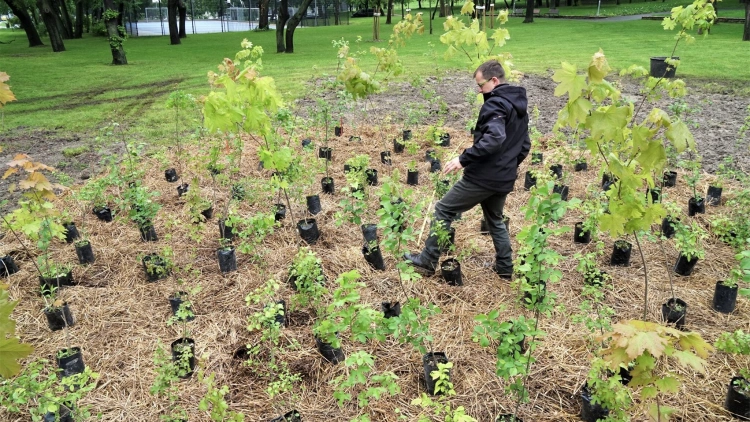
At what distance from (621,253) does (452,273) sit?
1422 mm

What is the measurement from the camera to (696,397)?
2.69 m

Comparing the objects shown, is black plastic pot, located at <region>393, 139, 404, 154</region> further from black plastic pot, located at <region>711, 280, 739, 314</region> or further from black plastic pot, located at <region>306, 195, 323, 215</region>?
black plastic pot, located at <region>711, 280, 739, 314</region>

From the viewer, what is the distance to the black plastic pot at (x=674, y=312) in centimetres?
326

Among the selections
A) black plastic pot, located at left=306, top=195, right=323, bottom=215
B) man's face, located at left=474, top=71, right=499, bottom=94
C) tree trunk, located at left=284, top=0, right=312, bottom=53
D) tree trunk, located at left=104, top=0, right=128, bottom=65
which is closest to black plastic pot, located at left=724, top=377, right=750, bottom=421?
man's face, located at left=474, top=71, right=499, bottom=94

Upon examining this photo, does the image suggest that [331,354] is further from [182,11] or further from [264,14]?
[264,14]

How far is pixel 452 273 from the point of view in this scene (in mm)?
3822

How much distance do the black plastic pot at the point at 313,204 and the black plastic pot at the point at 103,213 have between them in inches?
78.7

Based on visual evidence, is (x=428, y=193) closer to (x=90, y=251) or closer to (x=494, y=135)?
(x=494, y=135)

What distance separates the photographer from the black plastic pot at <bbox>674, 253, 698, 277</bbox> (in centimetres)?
Result: 382

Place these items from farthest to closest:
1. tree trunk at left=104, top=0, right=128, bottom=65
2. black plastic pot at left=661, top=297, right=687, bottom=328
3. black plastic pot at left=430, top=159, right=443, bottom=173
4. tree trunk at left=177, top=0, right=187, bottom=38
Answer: tree trunk at left=177, top=0, right=187, bottom=38, tree trunk at left=104, top=0, right=128, bottom=65, black plastic pot at left=430, top=159, right=443, bottom=173, black plastic pot at left=661, top=297, right=687, bottom=328

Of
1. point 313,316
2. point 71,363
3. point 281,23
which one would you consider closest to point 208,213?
point 313,316

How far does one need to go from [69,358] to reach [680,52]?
1646 centimetres

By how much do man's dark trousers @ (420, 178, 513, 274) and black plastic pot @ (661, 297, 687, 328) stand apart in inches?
42.1

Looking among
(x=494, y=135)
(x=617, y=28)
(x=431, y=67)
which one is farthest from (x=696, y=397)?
(x=617, y=28)
